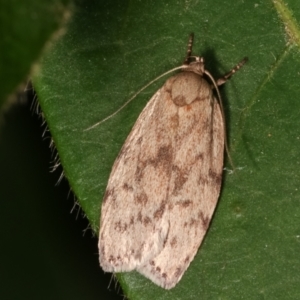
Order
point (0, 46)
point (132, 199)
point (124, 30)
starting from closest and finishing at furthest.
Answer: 1. point (0, 46)
2. point (124, 30)
3. point (132, 199)

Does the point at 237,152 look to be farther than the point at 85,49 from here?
Yes

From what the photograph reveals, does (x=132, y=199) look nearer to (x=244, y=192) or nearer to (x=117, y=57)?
(x=244, y=192)

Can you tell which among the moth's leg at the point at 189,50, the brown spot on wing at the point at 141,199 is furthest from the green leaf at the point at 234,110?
the brown spot on wing at the point at 141,199

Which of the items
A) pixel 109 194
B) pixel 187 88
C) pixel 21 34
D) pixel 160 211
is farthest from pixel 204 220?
pixel 21 34

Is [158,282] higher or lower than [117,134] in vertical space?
lower

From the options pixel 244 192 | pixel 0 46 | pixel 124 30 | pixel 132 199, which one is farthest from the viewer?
pixel 132 199

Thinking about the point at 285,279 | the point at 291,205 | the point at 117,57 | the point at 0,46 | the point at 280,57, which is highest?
the point at 0,46

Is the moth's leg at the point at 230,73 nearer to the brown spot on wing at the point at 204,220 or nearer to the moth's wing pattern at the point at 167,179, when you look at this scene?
the moth's wing pattern at the point at 167,179

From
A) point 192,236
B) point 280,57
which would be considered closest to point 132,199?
point 192,236
